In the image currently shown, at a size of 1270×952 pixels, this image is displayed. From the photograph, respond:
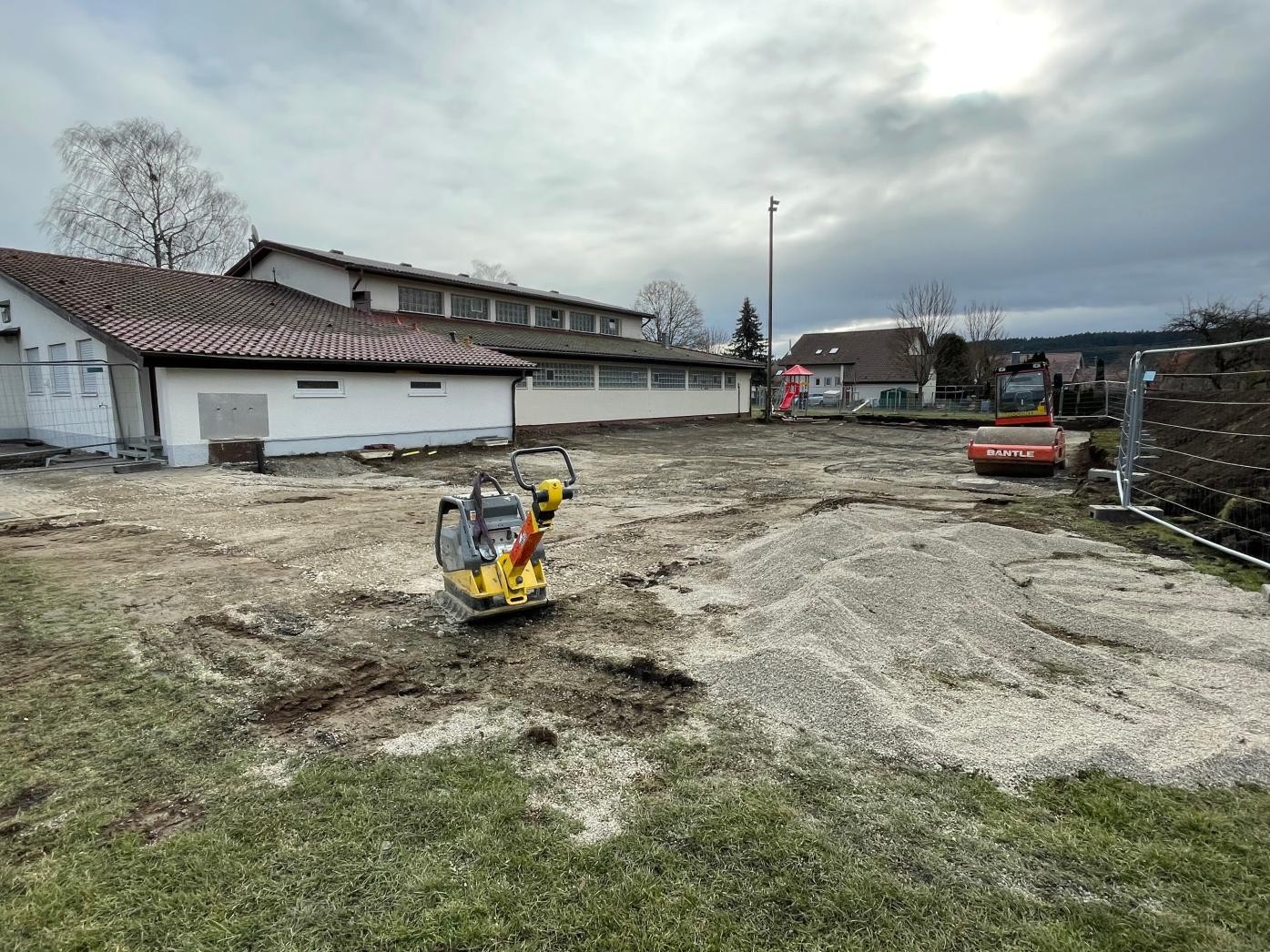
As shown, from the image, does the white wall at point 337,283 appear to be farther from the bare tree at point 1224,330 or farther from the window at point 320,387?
the bare tree at point 1224,330

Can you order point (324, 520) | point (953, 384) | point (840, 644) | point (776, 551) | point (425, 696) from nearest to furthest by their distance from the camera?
1. point (425, 696)
2. point (840, 644)
3. point (776, 551)
4. point (324, 520)
5. point (953, 384)

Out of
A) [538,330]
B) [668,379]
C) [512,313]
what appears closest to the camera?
[512,313]

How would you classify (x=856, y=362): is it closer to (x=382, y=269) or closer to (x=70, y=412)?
(x=382, y=269)

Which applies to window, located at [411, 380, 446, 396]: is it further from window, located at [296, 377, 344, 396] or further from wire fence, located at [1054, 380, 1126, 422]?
wire fence, located at [1054, 380, 1126, 422]

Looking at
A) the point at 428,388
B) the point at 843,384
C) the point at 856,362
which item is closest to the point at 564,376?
the point at 428,388

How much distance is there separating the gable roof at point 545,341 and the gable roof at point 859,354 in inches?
1000

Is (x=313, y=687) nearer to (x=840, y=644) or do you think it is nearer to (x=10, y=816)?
(x=10, y=816)

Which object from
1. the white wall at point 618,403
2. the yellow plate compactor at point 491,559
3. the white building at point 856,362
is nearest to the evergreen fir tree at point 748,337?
the white building at point 856,362

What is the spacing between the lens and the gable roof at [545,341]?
24250 mm

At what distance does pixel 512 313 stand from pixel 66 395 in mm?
16357

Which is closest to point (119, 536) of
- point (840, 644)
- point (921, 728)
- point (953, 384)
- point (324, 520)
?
point (324, 520)

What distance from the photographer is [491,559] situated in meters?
4.93

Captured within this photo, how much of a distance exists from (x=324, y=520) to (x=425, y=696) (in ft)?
19.8

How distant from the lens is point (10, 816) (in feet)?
8.83
